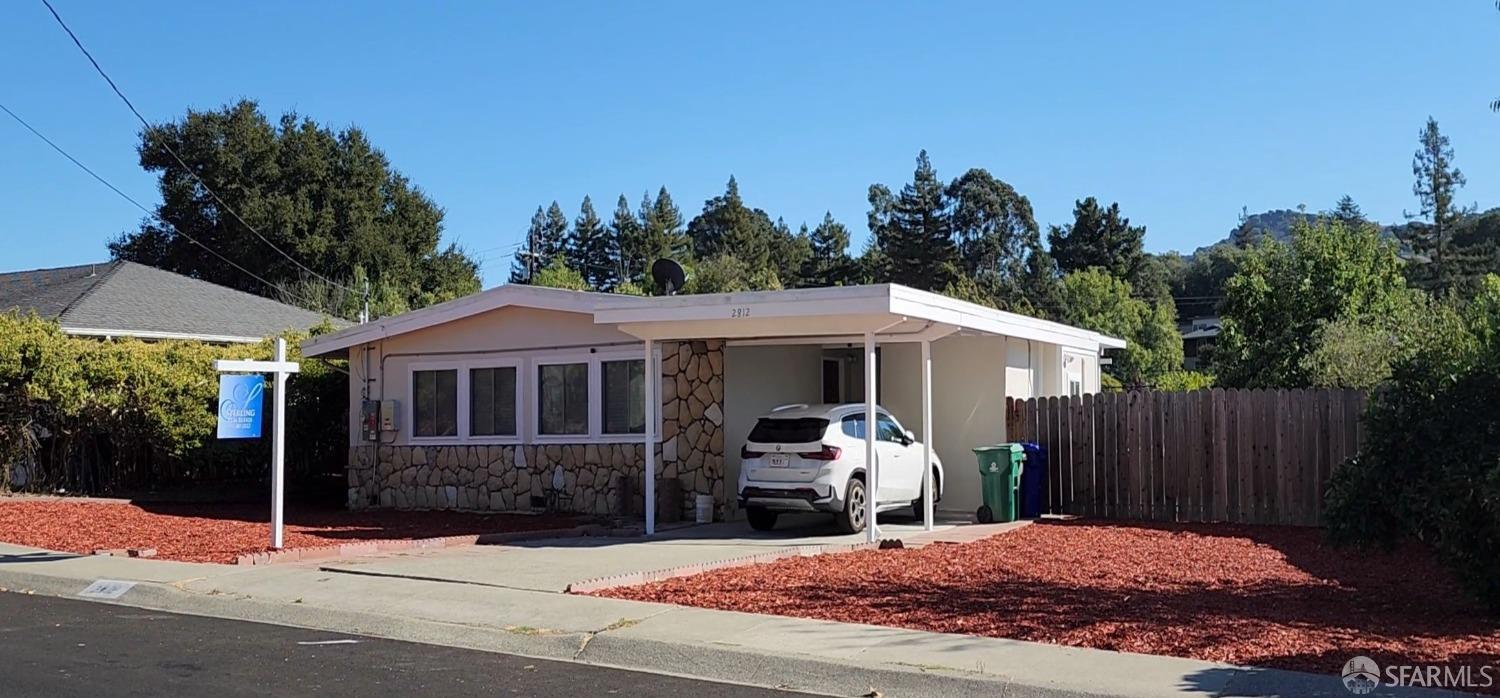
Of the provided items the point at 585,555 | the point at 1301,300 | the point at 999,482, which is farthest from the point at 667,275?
the point at 1301,300

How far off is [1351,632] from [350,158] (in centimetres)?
5012

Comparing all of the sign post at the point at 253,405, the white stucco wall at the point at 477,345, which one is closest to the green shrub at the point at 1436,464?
the white stucco wall at the point at 477,345

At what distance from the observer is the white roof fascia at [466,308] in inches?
715

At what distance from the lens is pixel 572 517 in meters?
18.8

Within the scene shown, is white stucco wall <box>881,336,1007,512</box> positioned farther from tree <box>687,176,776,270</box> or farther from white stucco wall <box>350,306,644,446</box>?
tree <box>687,176,776,270</box>

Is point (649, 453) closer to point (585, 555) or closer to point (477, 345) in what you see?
point (585, 555)

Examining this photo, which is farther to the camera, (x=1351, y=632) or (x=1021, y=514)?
(x=1021, y=514)

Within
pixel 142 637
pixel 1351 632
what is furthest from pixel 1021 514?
pixel 142 637

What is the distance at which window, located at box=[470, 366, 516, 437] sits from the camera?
19.9 metres

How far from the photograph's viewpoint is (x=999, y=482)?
18141mm

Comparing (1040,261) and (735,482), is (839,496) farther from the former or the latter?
(1040,261)

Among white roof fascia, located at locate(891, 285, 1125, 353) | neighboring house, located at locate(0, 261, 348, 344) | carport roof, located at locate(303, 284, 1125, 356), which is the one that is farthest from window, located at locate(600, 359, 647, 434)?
neighboring house, located at locate(0, 261, 348, 344)

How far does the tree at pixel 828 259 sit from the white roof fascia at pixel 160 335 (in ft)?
132

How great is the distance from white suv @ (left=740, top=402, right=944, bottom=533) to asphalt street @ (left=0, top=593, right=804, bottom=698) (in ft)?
22.1
